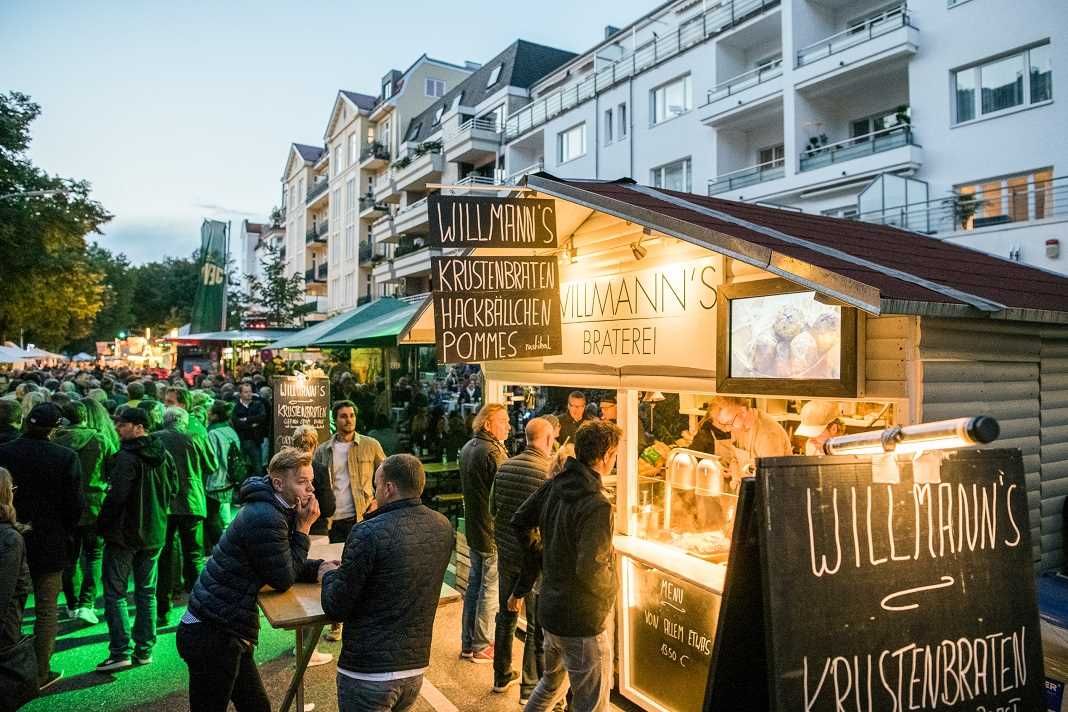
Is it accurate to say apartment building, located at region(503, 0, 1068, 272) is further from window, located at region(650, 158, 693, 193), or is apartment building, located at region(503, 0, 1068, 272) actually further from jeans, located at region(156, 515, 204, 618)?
jeans, located at region(156, 515, 204, 618)

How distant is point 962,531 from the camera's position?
2.63 metres

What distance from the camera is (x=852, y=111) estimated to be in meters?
18.5

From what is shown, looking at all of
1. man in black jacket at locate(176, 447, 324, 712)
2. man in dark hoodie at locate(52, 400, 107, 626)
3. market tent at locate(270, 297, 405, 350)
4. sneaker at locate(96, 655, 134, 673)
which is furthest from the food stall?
market tent at locate(270, 297, 405, 350)

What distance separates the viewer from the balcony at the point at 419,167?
31.1 metres

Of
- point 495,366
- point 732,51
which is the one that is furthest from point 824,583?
point 732,51

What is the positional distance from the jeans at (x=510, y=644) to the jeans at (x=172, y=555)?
2.87 meters

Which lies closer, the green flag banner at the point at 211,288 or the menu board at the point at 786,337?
the menu board at the point at 786,337

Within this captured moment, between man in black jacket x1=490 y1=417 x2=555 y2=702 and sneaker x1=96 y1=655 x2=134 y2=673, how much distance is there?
286 cm

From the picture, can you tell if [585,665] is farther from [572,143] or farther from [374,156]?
[374,156]

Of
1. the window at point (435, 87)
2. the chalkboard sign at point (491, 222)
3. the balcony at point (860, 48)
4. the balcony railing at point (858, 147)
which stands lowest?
the chalkboard sign at point (491, 222)

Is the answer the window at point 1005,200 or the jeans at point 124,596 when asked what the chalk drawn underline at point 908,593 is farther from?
the window at point 1005,200

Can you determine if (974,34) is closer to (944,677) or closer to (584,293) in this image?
(584,293)

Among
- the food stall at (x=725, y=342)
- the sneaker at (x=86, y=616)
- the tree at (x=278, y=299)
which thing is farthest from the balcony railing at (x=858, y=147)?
the tree at (x=278, y=299)

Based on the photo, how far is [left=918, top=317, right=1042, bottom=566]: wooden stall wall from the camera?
364cm
